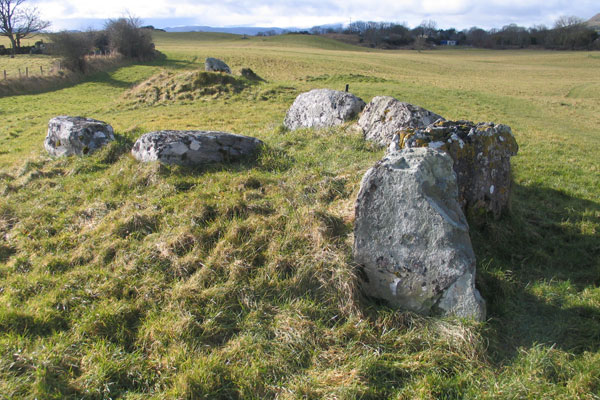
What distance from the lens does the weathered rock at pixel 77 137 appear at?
986 centimetres

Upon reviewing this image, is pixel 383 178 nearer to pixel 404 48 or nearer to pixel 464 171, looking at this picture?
pixel 464 171

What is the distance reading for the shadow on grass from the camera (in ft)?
14.1

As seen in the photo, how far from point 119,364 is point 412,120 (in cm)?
854

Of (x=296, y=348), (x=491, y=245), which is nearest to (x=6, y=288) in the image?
(x=296, y=348)

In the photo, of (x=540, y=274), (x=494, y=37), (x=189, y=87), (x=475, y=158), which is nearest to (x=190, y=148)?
(x=475, y=158)

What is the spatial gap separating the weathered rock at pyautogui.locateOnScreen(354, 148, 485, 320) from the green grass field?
235 millimetres

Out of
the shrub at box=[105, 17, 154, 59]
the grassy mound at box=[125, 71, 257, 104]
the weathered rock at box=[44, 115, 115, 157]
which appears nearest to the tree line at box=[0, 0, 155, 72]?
the shrub at box=[105, 17, 154, 59]

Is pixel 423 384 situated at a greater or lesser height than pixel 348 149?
lesser

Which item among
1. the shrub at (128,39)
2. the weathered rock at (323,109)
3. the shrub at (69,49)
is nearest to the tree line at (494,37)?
the shrub at (128,39)

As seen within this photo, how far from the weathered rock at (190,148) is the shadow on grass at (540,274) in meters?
5.36

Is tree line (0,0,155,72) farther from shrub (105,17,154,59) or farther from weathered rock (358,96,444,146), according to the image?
weathered rock (358,96,444,146)

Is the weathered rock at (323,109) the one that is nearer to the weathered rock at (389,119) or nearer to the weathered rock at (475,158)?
the weathered rock at (389,119)

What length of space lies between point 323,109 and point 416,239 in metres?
8.57

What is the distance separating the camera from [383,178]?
192 inches
